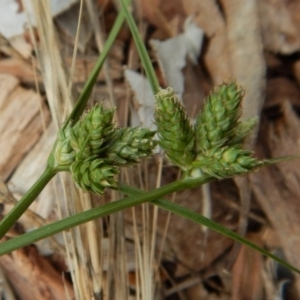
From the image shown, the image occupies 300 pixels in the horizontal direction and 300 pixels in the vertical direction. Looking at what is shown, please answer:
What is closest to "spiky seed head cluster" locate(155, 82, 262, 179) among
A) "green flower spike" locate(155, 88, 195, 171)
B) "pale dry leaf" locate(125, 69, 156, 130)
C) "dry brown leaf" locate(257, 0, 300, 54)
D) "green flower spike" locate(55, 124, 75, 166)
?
"green flower spike" locate(155, 88, 195, 171)

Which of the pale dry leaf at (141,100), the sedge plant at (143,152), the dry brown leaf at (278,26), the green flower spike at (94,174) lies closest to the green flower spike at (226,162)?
the sedge plant at (143,152)

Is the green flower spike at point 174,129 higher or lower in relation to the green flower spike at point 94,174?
higher

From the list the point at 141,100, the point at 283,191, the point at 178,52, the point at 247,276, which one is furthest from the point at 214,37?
the point at 247,276

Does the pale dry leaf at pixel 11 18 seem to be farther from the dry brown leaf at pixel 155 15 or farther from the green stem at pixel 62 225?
the green stem at pixel 62 225

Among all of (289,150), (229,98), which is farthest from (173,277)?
(229,98)

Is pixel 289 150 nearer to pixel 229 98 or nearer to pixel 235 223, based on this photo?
pixel 235 223

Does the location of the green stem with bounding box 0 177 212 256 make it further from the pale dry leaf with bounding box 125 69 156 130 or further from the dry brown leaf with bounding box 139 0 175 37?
the dry brown leaf with bounding box 139 0 175 37
